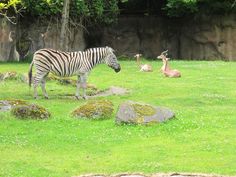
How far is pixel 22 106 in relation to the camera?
14.4 meters

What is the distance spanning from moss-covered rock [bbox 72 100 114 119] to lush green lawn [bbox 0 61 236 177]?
0.20 meters

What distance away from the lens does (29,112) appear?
46.4 ft

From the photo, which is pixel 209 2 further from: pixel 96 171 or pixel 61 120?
pixel 96 171

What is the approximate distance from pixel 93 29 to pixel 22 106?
2187 cm

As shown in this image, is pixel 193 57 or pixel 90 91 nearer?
pixel 90 91

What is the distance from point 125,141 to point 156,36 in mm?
24678

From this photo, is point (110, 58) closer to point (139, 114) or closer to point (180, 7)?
point (139, 114)

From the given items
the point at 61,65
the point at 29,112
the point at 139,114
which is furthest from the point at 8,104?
the point at 139,114

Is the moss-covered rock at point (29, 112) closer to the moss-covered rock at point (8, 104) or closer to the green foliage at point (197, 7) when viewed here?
the moss-covered rock at point (8, 104)

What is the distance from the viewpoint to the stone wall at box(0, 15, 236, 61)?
31328 mm

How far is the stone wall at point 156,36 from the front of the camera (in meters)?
31.3

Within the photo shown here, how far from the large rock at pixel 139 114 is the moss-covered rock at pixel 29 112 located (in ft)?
6.38

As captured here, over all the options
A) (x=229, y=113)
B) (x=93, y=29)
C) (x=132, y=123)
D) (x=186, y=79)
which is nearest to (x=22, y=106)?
(x=132, y=123)

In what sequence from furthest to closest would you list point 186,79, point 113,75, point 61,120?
1. point 113,75
2. point 186,79
3. point 61,120
